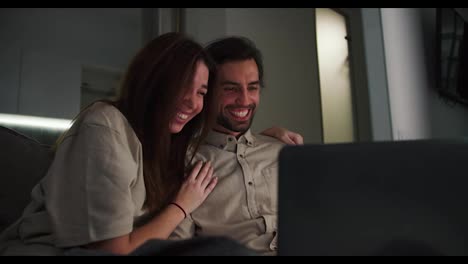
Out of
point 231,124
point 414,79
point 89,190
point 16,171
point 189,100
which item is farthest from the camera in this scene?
point 414,79

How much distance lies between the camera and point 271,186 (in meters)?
1.23

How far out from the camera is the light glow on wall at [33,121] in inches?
102

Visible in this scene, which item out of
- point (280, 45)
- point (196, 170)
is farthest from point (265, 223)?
point (280, 45)

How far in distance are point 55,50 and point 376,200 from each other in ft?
9.44

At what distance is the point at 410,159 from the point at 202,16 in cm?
238

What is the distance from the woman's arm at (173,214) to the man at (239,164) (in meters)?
0.07

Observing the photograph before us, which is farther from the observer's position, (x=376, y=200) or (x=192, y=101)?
(x=192, y=101)

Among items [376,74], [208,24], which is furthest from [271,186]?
[208,24]

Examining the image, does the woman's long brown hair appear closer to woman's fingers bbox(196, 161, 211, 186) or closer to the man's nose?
woman's fingers bbox(196, 161, 211, 186)

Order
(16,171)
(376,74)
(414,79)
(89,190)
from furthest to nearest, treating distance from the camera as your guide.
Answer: (414,79) < (376,74) < (16,171) < (89,190)

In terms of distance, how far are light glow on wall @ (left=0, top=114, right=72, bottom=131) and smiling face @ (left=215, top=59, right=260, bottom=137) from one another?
1.72 meters

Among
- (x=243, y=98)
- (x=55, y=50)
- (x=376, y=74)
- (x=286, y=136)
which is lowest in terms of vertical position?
(x=286, y=136)

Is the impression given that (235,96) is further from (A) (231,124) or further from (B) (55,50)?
(B) (55,50)

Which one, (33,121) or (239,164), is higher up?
(33,121)
